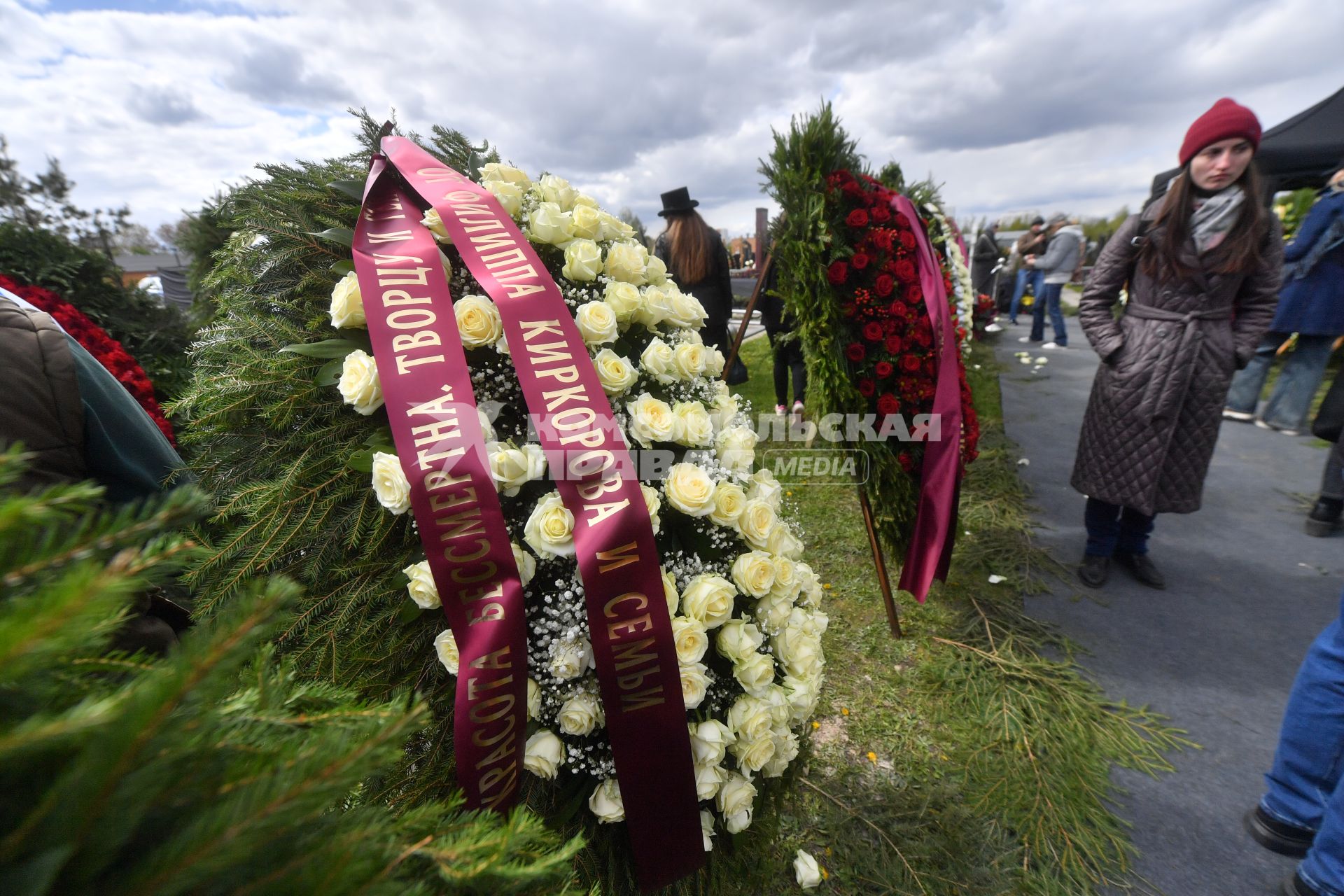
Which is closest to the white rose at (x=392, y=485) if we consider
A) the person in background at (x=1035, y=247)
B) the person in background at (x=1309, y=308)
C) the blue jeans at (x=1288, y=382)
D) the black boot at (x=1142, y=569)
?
the black boot at (x=1142, y=569)

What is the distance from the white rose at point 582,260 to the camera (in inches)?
51.3

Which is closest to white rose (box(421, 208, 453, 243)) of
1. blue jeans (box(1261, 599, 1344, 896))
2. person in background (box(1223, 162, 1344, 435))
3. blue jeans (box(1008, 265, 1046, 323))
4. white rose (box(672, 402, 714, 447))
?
white rose (box(672, 402, 714, 447))

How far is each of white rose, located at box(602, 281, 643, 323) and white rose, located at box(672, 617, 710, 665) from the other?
0.69 metres

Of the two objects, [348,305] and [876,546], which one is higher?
[348,305]

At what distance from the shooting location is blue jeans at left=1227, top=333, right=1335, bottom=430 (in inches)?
198

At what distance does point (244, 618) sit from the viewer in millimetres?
425

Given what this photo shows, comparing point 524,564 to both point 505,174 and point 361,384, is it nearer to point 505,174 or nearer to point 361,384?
point 361,384

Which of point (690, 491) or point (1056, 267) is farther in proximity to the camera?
point (1056, 267)

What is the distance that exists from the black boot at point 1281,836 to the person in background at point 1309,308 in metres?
4.41

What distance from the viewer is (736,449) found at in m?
1.36

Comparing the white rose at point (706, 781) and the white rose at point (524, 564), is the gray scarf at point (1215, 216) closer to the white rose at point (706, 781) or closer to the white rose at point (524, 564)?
the white rose at point (706, 781)

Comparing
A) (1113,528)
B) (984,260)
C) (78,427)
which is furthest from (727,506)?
(984,260)

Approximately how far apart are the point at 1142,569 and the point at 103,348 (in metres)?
5.72

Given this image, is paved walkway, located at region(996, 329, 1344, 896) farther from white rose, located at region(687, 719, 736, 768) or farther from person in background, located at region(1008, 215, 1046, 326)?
person in background, located at region(1008, 215, 1046, 326)
